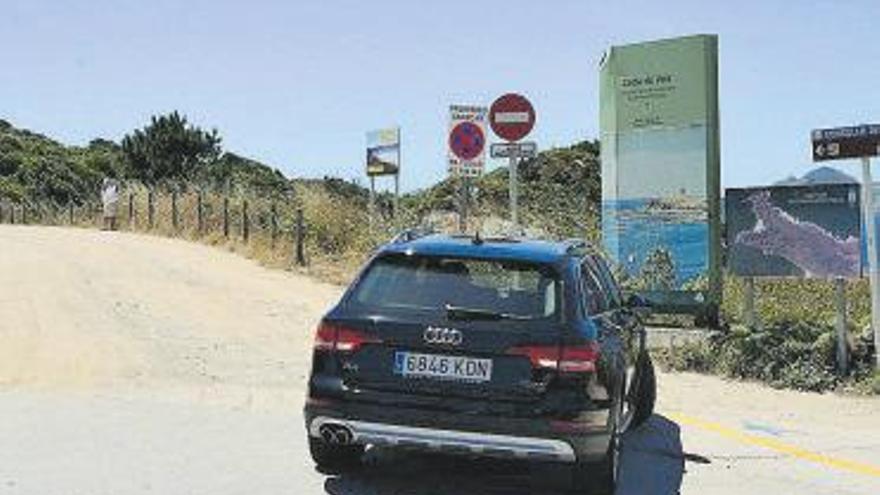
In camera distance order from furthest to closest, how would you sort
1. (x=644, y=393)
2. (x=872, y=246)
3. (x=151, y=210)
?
(x=151, y=210) < (x=872, y=246) < (x=644, y=393)

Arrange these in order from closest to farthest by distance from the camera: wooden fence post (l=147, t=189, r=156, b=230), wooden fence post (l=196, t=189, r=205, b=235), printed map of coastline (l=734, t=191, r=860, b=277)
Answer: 1. printed map of coastline (l=734, t=191, r=860, b=277)
2. wooden fence post (l=196, t=189, r=205, b=235)
3. wooden fence post (l=147, t=189, r=156, b=230)

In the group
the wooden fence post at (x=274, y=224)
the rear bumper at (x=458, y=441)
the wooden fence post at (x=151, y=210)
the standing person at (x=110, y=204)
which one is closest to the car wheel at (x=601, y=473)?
the rear bumper at (x=458, y=441)

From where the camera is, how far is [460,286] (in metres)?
7.95

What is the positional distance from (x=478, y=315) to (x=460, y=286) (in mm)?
339

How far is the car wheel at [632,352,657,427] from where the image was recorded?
10539 millimetres

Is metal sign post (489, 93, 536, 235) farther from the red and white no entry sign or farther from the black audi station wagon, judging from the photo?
the black audi station wagon

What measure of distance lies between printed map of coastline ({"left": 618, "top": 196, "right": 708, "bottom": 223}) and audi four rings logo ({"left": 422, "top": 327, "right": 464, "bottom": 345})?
9.16 m

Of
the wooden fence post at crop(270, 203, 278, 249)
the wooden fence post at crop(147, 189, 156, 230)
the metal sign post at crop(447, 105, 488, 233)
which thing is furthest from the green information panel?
the wooden fence post at crop(147, 189, 156, 230)

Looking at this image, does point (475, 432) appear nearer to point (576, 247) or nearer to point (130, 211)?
point (576, 247)

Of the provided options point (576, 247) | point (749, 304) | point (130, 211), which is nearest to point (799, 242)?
point (749, 304)

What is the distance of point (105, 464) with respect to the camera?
8.45 m

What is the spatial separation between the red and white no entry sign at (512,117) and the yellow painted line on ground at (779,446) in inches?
258

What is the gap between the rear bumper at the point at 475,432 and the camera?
7.40m

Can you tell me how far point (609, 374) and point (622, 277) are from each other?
29.3 feet
